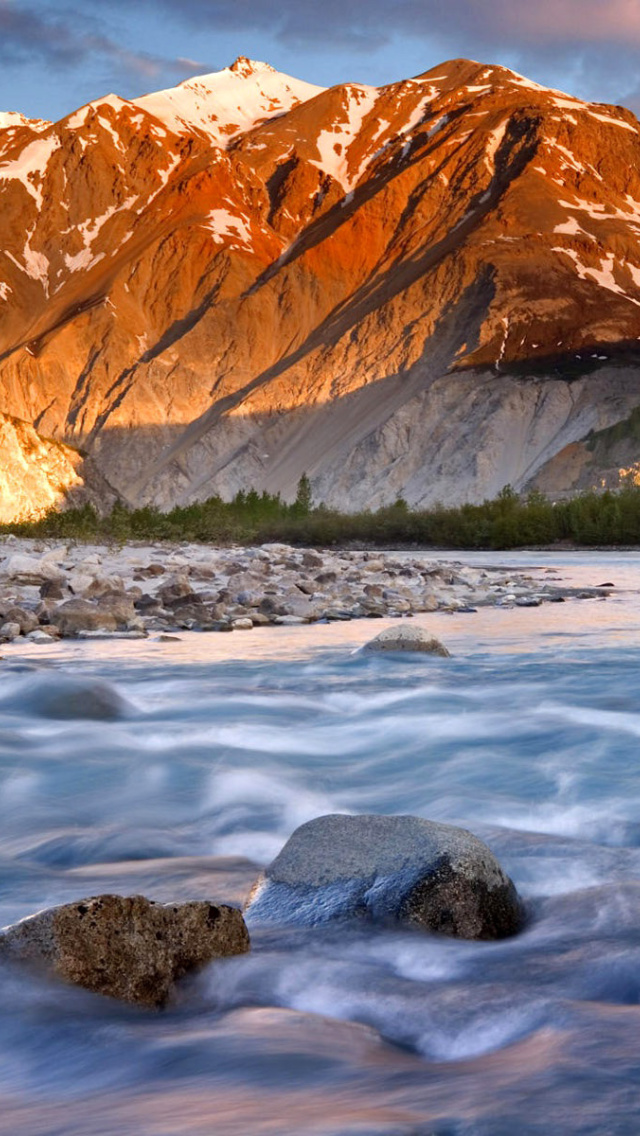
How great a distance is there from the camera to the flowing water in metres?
2.39

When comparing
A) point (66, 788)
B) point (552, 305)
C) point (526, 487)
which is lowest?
point (66, 788)


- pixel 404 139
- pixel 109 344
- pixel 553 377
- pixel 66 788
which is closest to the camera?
pixel 66 788

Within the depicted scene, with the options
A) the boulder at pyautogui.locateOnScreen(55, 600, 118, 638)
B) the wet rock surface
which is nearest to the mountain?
the wet rock surface

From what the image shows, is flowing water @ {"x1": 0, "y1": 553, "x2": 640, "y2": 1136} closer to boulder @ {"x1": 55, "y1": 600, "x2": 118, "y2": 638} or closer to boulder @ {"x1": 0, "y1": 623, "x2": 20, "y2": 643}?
boulder @ {"x1": 0, "y1": 623, "x2": 20, "y2": 643}

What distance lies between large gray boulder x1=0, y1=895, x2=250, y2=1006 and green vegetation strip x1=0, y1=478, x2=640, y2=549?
105ft

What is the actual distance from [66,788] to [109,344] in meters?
92.4

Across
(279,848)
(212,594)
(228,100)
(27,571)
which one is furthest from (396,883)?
(228,100)

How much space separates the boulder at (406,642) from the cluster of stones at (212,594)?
283 centimetres

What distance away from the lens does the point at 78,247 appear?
111m

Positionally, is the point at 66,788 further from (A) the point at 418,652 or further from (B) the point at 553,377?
(B) the point at 553,377

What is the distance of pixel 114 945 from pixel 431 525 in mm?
46913

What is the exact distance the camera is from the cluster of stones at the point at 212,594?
499 inches

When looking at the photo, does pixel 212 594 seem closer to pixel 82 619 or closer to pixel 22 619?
pixel 82 619

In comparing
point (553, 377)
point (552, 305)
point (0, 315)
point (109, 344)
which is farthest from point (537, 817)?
point (0, 315)
